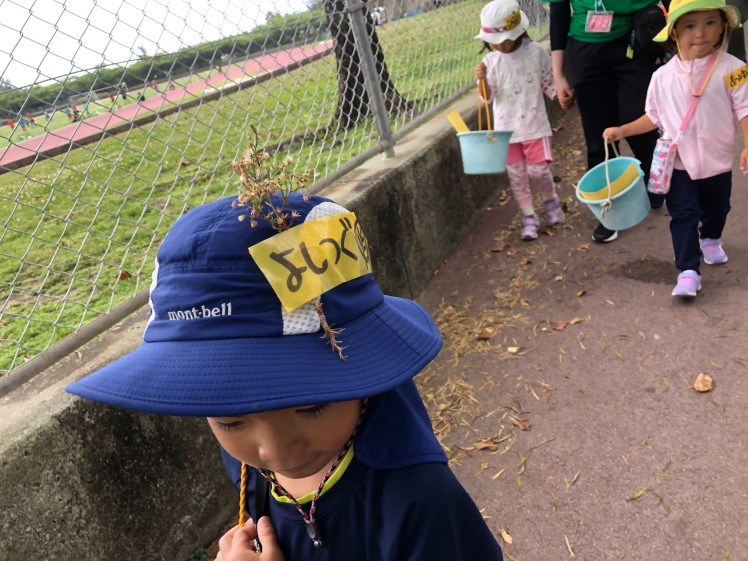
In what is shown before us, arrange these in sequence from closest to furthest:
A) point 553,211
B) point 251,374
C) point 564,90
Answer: point 251,374 → point 564,90 → point 553,211

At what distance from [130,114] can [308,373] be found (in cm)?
251

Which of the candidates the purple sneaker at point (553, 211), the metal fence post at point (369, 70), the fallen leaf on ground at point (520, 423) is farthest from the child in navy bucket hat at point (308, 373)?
the purple sneaker at point (553, 211)

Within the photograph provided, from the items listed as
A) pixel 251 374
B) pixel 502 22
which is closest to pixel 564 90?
pixel 502 22

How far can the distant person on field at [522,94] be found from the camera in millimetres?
4398

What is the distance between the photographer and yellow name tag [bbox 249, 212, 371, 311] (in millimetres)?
994

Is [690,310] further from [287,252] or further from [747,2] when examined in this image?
[287,252]

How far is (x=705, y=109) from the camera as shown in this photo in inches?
127

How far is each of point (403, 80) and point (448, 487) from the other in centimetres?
584

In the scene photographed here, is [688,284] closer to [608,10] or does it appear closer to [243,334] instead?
[608,10]

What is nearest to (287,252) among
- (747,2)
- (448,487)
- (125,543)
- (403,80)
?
(448,487)

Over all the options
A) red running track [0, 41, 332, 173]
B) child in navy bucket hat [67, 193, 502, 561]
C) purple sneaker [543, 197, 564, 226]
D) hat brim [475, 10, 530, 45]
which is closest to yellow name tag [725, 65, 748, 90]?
hat brim [475, 10, 530, 45]

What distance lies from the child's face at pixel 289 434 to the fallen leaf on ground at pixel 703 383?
2.25 metres

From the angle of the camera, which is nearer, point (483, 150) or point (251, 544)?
point (251, 544)

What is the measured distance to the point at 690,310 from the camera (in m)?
3.35
